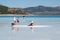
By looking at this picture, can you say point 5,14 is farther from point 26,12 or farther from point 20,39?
point 20,39

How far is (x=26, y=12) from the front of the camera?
70.9m

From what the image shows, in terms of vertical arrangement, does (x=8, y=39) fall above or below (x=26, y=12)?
above

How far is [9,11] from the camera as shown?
2665 inches

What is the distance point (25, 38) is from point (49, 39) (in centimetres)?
114

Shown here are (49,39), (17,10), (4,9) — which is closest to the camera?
(49,39)

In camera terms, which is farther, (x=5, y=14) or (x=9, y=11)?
(x=5, y=14)

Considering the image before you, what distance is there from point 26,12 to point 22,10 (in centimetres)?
517

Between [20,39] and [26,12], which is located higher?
[20,39]

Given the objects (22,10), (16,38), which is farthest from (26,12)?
(16,38)

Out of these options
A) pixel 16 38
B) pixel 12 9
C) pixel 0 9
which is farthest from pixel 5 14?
pixel 16 38

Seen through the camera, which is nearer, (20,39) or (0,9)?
(20,39)

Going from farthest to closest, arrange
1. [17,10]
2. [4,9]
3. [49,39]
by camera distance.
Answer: [4,9], [17,10], [49,39]

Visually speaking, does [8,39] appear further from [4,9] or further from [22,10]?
[4,9]

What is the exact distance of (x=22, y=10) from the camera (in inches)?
2591
